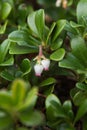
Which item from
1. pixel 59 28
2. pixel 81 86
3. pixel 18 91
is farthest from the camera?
pixel 59 28

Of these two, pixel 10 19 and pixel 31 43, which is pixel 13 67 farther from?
pixel 10 19

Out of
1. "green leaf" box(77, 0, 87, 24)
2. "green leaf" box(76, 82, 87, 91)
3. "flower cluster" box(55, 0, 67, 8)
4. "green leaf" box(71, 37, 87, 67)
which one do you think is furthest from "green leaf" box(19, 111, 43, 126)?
"flower cluster" box(55, 0, 67, 8)

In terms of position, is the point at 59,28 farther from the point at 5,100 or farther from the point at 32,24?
the point at 5,100

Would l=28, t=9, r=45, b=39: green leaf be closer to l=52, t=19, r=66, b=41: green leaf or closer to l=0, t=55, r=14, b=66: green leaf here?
l=52, t=19, r=66, b=41: green leaf

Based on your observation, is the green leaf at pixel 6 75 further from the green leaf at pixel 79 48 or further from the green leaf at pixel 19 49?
the green leaf at pixel 79 48

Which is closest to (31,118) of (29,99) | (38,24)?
(29,99)

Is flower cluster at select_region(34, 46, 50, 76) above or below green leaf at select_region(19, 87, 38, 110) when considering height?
below
